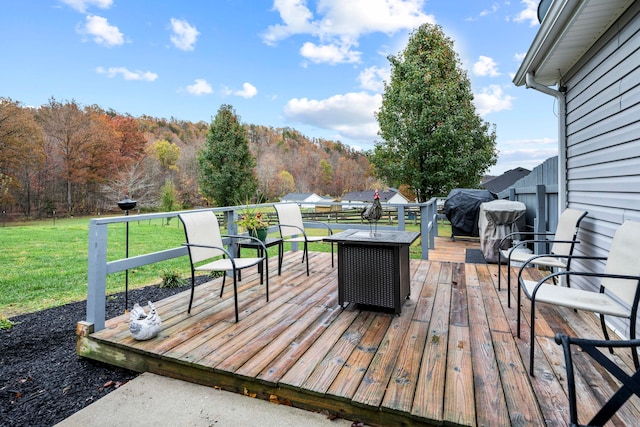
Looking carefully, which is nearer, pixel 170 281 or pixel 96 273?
pixel 96 273

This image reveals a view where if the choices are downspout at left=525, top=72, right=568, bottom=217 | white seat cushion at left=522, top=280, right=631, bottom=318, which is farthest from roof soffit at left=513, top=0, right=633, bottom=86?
white seat cushion at left=522, top=280, right=631, bottom=318

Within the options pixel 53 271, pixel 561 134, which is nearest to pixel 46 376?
pixel 561 134

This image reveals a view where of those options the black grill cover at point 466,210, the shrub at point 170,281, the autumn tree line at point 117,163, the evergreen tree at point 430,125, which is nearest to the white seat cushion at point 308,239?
the shrub at point 170,281

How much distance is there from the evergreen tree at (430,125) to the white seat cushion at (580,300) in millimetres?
9948

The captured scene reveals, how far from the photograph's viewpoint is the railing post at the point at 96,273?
2307 millimetres

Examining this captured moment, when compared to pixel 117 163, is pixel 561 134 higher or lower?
lower

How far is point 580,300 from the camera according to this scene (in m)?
1.87

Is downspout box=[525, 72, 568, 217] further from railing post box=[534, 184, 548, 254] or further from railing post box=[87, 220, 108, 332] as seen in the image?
railing post box=[87, 220, 108, 332]

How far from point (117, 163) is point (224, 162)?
39.7ft

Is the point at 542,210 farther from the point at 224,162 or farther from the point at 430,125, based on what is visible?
the point at 224,162

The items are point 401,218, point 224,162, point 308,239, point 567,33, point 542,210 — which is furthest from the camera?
point 224,162

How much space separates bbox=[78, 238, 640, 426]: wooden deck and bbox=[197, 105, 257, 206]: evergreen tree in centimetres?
1607

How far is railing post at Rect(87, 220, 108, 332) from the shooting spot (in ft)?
7.57

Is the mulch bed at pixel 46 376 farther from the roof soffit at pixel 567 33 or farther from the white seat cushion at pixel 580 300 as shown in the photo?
the roof soffit at pixel 567 33
